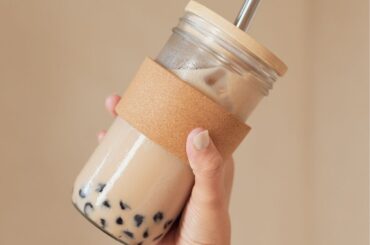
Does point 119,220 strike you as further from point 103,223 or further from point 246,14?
point 246,14

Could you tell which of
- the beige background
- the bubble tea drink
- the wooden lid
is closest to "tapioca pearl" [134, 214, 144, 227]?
the bubble tea drink

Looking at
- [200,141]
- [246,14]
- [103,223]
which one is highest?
[246,14]

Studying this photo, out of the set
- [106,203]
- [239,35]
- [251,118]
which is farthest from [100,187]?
[251,118]

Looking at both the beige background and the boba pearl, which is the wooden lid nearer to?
the boba pearl

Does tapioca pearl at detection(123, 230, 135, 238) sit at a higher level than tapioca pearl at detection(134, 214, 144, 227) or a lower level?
lower

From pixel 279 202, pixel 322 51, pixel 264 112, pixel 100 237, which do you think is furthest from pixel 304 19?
pixel 100 237

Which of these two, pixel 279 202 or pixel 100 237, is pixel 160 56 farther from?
pixel 279 202

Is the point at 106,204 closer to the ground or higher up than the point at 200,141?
closer to the ground
